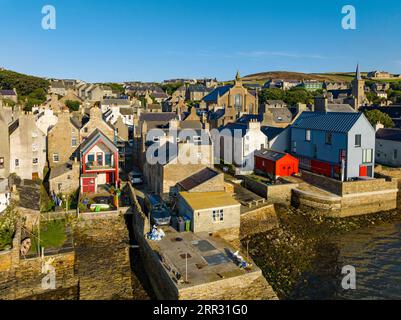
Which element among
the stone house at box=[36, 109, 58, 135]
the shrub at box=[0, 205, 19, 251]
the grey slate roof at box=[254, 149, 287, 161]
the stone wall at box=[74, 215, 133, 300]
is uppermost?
the stone house at box=[36, 109, 58, 135]

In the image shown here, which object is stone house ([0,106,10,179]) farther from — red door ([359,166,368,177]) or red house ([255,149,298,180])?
red door ([359,166,368,177])

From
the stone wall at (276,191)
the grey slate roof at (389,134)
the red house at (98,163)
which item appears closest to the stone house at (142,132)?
the red house at (98,163)

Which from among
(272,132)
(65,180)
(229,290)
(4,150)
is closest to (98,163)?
(65,180)

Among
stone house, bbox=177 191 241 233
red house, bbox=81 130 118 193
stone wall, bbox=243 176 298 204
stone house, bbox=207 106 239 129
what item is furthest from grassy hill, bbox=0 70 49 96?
stone house, bbox=177 191 241 233

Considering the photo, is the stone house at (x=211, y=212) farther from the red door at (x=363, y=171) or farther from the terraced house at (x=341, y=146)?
the red door at (x=363, y=171)
